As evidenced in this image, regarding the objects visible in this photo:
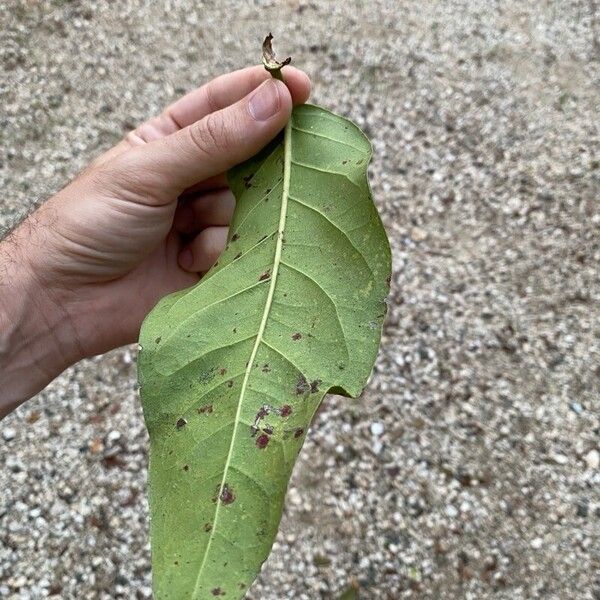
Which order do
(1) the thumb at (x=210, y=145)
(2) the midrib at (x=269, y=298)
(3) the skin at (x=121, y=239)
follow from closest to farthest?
(2) the midrib at (x=269, y=298), (1) the thumb at (x=210, y=145), (3) the skin at (x=121, y=239)

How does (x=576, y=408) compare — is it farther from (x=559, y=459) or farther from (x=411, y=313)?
(x=411, y=313)

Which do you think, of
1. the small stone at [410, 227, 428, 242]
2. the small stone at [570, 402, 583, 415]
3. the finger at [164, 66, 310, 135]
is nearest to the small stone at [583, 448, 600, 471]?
the small stone at [570, 402, 583, 415]

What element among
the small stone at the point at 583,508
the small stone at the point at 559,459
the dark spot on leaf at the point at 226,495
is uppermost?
the dark spot on leaf at the point at 226,495

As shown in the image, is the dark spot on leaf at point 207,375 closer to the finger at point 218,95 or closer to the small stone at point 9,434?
the finger at point 218,95

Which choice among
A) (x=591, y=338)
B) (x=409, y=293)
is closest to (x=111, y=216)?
(x=409, y=293)

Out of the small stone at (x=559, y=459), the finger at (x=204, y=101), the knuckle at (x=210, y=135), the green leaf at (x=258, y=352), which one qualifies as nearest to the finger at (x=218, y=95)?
the finger at (x=204, y=101)

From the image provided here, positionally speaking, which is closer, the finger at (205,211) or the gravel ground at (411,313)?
the finger at (205,211)

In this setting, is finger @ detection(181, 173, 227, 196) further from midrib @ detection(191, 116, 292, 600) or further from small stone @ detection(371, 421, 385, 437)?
small stone @ detection(371, 421, 385, 437)

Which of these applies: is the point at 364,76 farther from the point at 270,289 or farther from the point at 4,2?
the point at 270,289
